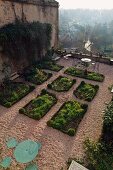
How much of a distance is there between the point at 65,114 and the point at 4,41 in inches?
455

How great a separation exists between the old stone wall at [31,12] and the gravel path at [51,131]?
332 inches

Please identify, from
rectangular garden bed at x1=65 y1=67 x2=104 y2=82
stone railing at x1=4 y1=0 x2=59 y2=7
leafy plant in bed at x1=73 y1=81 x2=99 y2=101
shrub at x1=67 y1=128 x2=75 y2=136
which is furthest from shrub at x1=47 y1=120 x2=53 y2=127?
stone railing at x1=4 y1=0 x2=59 y2=7

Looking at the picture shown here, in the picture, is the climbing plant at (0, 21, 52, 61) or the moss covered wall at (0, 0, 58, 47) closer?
the climbing plant at (0, 21, 52, 61)

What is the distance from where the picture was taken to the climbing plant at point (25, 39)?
2445cm

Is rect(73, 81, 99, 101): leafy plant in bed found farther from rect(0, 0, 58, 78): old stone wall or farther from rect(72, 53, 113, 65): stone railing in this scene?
rect(0, 0, 58, 78): old stone wall

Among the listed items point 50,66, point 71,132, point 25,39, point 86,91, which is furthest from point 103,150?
point 25,39

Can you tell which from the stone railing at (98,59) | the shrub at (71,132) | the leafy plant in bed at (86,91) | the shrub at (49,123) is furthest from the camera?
the stone railing at (98,59)

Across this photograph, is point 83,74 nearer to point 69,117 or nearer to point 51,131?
point 69,117

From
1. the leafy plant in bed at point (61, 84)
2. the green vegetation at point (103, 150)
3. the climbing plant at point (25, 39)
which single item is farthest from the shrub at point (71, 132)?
the climbing plant at point (25, 39)

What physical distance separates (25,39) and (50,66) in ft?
16.7

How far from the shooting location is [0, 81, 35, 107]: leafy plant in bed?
20.7 m

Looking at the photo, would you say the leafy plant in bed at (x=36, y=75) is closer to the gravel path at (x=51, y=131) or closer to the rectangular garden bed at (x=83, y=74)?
the rectangular garden bed at (x=83, y=74)

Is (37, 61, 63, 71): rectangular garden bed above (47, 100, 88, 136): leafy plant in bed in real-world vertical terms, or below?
above

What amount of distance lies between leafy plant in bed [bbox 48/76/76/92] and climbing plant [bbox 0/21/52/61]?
20.7ft
